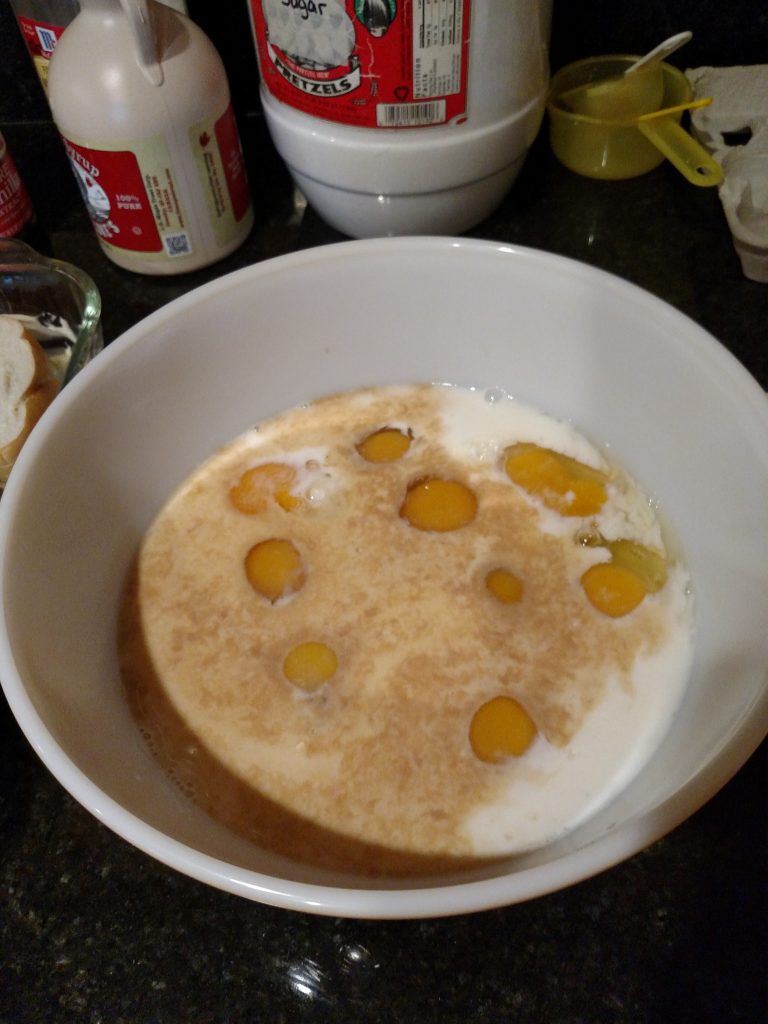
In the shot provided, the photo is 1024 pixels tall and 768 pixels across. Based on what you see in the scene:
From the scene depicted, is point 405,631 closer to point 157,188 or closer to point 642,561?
point 642,561

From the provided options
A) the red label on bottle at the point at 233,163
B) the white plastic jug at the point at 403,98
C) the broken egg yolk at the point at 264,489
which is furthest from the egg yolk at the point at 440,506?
the red label on bottle at the point at 233,163

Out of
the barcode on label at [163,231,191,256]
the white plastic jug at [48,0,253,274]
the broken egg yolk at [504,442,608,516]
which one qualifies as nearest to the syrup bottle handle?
the white plastic jug at [48,0,253,274]

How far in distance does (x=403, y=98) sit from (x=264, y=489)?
379 millimetres

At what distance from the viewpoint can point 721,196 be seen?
3.00ft

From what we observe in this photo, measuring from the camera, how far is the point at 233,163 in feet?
2.91

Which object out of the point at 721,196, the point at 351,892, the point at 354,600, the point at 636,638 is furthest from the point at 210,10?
the point at 351,892

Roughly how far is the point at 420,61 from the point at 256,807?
0.63 m

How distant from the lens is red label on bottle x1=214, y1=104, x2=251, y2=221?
2.77 feet

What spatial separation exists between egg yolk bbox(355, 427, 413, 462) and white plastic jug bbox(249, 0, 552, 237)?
0.22 metres

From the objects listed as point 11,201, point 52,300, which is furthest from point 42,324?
point 11,201

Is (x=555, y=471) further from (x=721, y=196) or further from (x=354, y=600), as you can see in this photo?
(x=721, y=196)

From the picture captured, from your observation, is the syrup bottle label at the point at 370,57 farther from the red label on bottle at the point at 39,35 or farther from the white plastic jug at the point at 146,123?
the red label on bottle at the point at 39,35

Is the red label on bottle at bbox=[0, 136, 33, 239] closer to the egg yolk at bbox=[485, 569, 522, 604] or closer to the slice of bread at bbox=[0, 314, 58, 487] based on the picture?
the slice of bread at bbox=[0, 314, 58, 487]

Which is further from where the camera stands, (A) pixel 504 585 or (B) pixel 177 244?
(B) pixel 177 244
